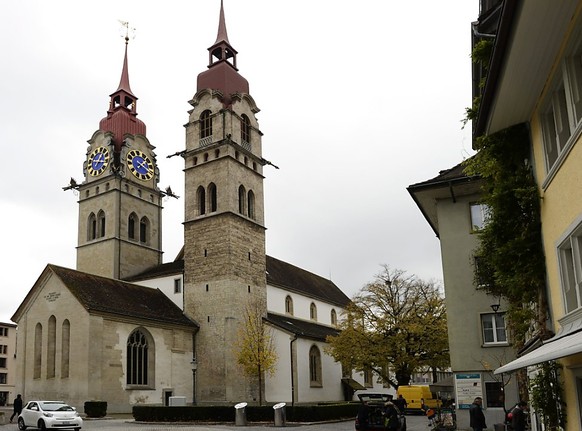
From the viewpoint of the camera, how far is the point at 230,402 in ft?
135

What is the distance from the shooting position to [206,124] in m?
49.8

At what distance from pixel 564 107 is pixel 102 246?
47180 mm

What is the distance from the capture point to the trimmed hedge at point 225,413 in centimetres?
3020

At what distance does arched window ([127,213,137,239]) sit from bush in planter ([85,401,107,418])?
21.3 meters

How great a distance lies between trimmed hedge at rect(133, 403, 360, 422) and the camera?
30.2 meters

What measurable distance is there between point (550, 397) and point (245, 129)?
4305 centimetres

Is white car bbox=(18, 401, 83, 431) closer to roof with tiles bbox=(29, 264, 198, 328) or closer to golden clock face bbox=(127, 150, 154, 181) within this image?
roof with tiles bbox=(29, 264, 198, 328)

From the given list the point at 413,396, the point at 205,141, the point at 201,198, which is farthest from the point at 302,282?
the point at 413,396

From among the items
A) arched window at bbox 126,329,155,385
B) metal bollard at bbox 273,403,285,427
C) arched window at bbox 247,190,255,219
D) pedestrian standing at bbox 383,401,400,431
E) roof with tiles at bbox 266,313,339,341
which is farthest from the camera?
arched window at bbox 247,190,255,219

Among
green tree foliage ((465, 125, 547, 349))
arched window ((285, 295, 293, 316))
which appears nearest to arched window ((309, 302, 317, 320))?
arched window ((285, 295, 293, 316))

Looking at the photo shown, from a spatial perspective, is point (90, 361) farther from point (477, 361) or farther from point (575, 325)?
point (575, 325)

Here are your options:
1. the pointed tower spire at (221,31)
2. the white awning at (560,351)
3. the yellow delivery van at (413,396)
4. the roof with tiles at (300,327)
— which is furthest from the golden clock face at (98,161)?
the white awning at (560,351)

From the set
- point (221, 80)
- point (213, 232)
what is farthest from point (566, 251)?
point (221, 80)

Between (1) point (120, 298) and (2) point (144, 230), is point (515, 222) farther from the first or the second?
(2) point (144, 230)
